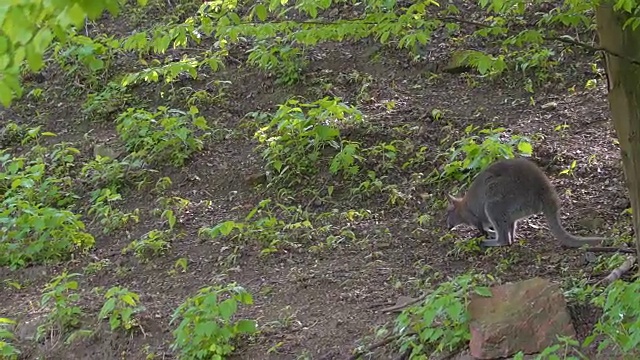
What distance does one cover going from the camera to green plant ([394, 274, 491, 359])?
495cm

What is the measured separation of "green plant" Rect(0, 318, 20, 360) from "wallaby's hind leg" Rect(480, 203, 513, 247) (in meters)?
3.68

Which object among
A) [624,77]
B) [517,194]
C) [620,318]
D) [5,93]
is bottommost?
[517,194]

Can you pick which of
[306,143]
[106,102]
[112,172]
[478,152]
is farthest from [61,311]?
[106,102]

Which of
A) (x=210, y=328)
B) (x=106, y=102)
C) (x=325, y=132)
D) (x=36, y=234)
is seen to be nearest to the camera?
(x=210, y=328)

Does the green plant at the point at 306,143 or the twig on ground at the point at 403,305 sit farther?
the green plant at the point at 306,143

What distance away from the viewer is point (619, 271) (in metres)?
5.63

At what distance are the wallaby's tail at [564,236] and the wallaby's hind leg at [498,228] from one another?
0.34 metres

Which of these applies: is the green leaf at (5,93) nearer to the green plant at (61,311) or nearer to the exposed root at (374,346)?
the exposed root at (374,346)

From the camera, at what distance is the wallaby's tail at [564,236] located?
6.50 m

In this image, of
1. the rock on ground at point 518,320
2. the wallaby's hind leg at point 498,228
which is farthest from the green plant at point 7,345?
the wallaby's hind leg at point 498,228

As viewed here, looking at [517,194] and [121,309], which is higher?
[517,194]

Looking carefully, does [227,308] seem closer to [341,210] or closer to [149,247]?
[149,247]

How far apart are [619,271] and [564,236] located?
3.40 ft

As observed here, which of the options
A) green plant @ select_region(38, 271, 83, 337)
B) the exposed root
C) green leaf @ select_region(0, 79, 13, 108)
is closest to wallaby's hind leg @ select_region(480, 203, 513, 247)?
the exposed root
